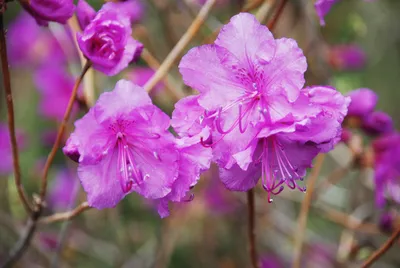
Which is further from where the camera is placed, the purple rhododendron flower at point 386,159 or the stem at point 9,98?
the purple rhododendron flower at point 386,159

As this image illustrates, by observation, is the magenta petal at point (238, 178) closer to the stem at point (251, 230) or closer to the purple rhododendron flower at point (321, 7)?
the stem at point (251, 230)

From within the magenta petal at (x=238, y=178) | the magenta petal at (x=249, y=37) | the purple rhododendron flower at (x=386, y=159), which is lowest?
the purple rhododendron flower at (x=386, y=159)

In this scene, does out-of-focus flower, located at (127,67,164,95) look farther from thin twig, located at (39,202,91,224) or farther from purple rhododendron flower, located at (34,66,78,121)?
thin twig, located at (39,202,91,224)

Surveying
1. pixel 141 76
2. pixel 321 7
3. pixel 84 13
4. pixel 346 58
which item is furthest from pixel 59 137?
pixel 346 58

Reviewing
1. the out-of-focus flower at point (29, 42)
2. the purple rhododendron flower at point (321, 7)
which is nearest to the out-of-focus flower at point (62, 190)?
the out-of-focus flower at point (29, 42)

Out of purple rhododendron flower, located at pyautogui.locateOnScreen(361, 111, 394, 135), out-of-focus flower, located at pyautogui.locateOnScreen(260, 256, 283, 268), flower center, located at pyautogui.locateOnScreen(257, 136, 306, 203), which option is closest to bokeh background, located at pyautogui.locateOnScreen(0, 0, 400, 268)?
out-of-focus flower, located at pyautogui.locateOnScreen(260, 256, 283, 268)

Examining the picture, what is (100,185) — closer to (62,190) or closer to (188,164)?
(188,164)

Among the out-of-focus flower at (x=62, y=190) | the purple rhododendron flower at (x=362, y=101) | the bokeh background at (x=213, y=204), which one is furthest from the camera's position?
the out-of-focus flower at (x=62, y=190)

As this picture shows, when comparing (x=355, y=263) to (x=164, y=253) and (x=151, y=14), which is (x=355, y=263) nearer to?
(x=164, y=253)
